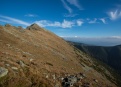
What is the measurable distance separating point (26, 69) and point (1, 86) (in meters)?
6.00

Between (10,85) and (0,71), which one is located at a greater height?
(0,71)

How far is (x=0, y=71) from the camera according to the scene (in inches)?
625

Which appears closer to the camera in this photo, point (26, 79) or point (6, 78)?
point (6, 78)

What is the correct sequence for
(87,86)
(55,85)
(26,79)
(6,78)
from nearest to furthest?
(6,78) < (26,79) < (55,85) < (87,86)

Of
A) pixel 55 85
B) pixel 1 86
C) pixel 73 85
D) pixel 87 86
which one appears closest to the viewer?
pixel 1 86

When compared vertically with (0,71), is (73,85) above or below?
below

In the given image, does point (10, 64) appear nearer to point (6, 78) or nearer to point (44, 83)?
point (6, 78)

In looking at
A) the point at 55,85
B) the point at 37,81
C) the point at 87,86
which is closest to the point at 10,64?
the point at 37,81

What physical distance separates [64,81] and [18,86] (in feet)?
31.1

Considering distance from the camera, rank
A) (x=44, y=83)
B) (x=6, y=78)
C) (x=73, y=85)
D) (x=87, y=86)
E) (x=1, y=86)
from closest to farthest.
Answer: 1. (x=1, y=86)
2. (x=6, y=78)
3. (x=44, y=83)
4. (x=73, y=85)
5. (x=87, y=86)

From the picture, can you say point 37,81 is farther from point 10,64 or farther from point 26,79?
point 10,64

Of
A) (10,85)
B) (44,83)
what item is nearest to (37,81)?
(44,83)

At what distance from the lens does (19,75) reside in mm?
Result: 17297

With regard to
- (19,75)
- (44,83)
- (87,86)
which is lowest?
(87,86)
